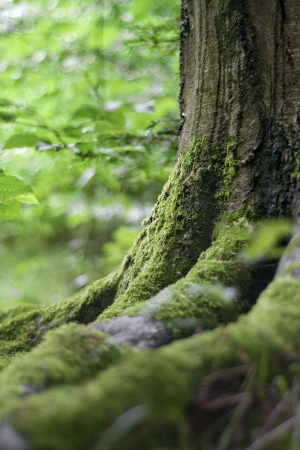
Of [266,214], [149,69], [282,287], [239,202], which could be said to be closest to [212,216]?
[239,202]

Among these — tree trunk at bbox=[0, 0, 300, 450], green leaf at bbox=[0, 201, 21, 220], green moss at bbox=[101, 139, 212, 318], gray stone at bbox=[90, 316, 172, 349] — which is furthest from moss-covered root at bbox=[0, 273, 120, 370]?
gray stone at bbox=[90, 316, 172, 349]

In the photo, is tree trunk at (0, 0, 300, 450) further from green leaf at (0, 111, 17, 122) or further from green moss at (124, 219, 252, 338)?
green leaf at (0, 111, 17, 122)

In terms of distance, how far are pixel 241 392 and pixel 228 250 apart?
28.5 inches

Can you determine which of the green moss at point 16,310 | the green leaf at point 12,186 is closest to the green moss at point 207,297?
the green leaf at point 12,186

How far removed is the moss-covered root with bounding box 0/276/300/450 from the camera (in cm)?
61

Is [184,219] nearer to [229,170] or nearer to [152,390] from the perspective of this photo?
[229,170]

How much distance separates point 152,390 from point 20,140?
1650 millimetres

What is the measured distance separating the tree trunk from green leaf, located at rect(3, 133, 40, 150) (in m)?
0.82

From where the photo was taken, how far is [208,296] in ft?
3.81

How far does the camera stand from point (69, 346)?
93 cm

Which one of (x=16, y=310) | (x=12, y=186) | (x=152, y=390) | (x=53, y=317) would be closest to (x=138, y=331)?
(x=152, y=390)

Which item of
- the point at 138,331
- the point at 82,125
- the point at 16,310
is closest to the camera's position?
the point at 138,331

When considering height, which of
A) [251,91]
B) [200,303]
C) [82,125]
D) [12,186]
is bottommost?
[200,303]

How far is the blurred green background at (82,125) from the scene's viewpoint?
2520 mm
